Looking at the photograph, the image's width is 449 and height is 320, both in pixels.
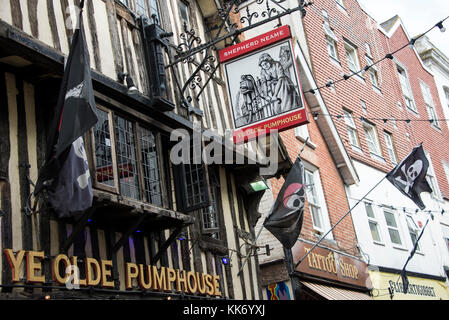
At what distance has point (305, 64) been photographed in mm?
16703

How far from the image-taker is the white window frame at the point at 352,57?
2227 centimetres

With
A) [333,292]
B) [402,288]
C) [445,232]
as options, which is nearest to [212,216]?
[333,292]

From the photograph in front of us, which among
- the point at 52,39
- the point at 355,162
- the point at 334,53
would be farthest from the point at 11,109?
the point at 334,53

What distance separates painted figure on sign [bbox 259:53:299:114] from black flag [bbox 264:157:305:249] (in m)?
1.46

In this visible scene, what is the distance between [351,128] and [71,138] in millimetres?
14677

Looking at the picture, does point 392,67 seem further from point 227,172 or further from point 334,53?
point 227,172

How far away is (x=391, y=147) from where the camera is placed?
22.3 metres

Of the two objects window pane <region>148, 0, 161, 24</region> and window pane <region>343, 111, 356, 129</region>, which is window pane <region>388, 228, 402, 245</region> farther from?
window pane <region>148, 0, 161, 24</region>

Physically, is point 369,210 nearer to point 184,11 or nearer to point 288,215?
point 288,215

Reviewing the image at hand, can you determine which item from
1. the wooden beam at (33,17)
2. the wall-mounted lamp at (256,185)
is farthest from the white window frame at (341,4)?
the wooden beam at (33,17)

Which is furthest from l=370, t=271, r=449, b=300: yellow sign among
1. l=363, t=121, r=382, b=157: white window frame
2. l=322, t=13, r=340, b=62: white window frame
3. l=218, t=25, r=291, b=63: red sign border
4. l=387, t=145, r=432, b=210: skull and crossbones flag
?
l=218, t=25, r=291, b=63: red sign border

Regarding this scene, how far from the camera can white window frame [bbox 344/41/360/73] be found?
2227 centimetres

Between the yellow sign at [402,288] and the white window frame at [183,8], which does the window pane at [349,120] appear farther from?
the white window frame at [183,8]

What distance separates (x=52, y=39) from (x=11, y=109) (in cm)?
112
